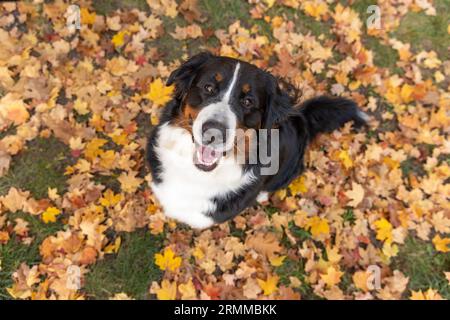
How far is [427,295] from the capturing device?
13.6 ft

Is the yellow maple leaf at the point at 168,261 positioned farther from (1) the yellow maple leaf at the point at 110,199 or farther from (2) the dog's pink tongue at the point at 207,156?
(2) the dog's pink tongue at the point at 207,156

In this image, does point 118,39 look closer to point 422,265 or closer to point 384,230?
point 384,230

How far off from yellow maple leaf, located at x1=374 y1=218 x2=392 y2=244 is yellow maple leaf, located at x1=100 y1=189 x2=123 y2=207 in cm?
278

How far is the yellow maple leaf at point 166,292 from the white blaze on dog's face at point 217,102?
137 centimetres

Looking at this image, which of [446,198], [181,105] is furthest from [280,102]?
[446,198]

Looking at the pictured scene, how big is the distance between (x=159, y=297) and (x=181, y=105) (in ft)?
6.22

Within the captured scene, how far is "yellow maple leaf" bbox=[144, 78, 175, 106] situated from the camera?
4.54 meters

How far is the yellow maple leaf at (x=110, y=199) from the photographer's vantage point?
3992 mm

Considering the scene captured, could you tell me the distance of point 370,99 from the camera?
5000 mm

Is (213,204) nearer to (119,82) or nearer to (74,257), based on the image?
(74,257)

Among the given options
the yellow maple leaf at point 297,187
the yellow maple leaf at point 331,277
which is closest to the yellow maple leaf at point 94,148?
the yellow maple leaf at point 297,187

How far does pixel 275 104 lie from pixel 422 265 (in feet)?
8.47

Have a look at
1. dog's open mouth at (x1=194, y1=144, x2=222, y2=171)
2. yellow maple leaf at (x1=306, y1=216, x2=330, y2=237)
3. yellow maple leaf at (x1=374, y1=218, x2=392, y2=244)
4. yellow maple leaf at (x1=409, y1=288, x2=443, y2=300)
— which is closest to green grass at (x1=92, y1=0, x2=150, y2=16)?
dog's open mouth at (x1=194, y1=144, x2=222, y2=171)

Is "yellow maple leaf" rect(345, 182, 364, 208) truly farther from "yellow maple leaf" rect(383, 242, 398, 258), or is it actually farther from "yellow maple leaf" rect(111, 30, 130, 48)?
"yellow maple leaf" rect(111, 30, 130, 48)
